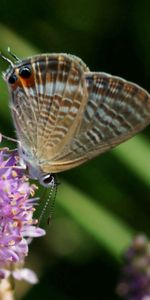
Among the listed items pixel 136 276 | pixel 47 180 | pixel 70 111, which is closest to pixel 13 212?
pixel 47 180

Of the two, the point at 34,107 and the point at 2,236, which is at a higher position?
the point at 34,107

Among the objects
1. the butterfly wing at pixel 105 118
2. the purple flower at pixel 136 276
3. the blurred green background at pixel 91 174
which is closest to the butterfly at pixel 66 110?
the butterfly wing at pixel 105 118

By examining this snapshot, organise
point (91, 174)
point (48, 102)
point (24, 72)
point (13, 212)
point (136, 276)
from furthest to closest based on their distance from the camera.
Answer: point (91, 174)
point (136, 276)
point (48, 102)
point (24, 72)
point (13, 212)

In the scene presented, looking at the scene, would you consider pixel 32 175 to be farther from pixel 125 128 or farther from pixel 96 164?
pixel 96 164

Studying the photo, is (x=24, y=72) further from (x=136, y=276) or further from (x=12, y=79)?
(x=136, y=276)

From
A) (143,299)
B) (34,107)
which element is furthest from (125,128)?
(143,299)

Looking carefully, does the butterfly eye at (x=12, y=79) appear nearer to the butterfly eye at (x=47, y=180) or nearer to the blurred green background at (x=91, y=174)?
the butterfly eye at (x=47, y=180)
